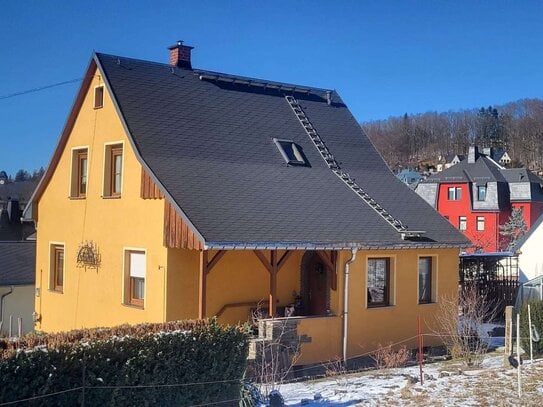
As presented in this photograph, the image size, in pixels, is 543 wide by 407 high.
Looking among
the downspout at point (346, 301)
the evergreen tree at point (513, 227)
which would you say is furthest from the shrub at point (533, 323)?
the evergreen tree at point (513, 227)

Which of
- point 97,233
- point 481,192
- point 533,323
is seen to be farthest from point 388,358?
point 481,192

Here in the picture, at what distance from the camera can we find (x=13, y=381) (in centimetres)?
760

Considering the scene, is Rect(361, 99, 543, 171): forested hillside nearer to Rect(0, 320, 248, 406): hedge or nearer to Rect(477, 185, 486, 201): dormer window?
Rect(477, 185, 486, 201): dormer window

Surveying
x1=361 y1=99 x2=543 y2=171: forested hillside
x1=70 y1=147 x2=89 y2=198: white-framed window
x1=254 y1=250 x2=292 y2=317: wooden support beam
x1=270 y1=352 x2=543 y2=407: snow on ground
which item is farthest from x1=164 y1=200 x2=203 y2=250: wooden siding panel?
x1=361 y1=99 x2=543 y2=171: forested hillside

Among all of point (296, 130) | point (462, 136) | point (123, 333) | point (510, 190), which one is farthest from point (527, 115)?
point (123, 333)

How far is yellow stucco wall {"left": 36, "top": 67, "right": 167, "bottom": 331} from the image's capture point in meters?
15.4

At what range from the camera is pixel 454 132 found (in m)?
133

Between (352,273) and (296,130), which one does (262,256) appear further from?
(296,130)

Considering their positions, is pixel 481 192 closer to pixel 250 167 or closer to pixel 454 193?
pixel 454 193

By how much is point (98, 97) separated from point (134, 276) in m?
5.21

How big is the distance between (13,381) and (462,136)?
427 feet

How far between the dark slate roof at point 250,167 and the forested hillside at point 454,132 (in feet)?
337

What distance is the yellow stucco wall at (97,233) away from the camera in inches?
606

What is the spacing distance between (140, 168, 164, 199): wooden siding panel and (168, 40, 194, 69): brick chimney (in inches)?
228
